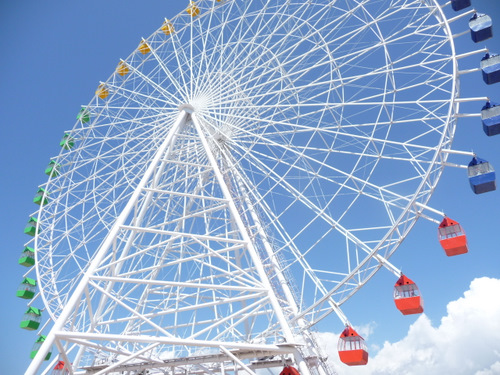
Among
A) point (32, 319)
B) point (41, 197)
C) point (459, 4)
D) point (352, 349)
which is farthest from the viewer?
point (41, 197)

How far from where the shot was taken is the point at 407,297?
37.0ft

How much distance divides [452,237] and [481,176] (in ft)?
6.57

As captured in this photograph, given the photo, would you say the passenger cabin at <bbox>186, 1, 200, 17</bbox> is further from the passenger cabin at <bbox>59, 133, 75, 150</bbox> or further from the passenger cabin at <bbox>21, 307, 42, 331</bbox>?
the passenger cabin at <bbox>21, 307, 42, 331</bbox>

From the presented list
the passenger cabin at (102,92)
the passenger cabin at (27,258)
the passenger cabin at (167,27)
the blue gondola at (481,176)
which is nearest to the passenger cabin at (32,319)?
the passenger cabin at (27,258)

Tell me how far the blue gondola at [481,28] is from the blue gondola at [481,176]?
13.8 feet

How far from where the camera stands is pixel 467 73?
477 inches

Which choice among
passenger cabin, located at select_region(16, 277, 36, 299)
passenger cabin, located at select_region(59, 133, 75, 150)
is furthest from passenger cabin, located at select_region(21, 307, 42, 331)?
passenger cabin, located at select_region(59, 133, 75, 150)

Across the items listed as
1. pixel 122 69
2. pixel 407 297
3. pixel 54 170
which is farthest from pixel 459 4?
pixel 54 170

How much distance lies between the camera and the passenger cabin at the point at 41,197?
1920 centimetres

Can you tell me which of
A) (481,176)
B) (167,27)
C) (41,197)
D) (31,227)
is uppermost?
(167,27)

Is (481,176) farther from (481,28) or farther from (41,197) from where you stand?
(41,197)

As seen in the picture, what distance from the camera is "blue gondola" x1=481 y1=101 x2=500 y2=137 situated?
11.8 meters

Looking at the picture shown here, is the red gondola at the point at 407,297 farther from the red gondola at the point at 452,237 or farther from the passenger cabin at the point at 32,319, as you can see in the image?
the passenger cabin at the point at 32,319

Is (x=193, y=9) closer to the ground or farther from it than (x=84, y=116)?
farther from it
